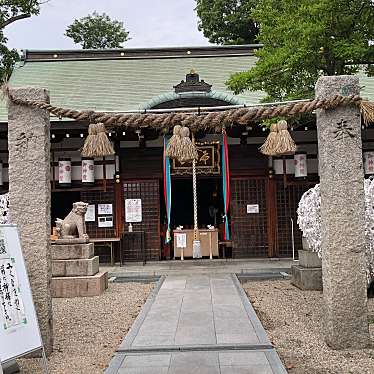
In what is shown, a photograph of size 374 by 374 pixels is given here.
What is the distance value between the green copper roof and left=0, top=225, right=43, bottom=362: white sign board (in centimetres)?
961

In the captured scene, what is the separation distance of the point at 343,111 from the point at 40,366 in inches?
163

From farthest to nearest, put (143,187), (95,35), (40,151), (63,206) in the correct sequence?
(95,35) < (63,206) < (143,187) < (40,151)

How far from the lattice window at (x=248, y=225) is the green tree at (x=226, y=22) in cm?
1685

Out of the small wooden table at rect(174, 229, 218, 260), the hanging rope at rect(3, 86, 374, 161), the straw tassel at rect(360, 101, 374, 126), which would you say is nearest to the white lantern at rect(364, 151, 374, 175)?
the small wooden table at rect(174, 229, 218, 260)

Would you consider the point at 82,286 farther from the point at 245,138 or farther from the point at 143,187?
the point at 245,138

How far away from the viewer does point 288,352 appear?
16.1 ft

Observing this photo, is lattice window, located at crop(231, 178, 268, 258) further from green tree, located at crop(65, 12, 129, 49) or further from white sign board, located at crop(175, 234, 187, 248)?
green tree, located at crop(65, 12, 129, 49)

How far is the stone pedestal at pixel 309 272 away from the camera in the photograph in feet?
27.7

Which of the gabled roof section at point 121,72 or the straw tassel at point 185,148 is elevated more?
the gabled roof section at point 121,72

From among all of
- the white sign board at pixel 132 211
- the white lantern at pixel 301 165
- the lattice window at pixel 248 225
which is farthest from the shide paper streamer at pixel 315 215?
the white sign board at pixel 132 211

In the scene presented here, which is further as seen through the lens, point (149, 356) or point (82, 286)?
point (82, 286)

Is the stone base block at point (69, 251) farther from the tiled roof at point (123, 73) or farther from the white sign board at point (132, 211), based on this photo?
the tiled roof at point (123, 73)

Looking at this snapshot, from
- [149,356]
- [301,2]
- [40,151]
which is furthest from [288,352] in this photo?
[301,2]

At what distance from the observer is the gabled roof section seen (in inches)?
583
